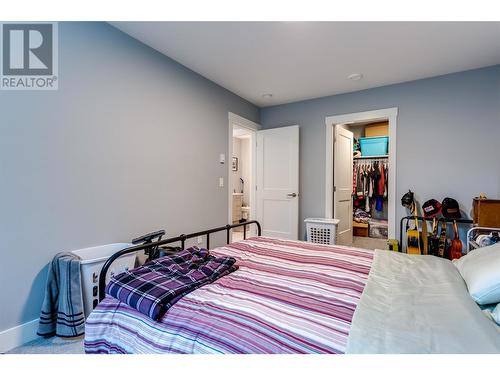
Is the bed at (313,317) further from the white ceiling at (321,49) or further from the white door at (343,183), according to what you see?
the white door at (343,183)

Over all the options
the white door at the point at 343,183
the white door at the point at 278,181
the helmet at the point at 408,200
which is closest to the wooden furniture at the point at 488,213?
the helmet at the point at 408,200

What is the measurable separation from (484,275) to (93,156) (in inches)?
102

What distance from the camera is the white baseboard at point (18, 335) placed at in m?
1.62

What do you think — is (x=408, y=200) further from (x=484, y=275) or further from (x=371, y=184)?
(x=484, y=275)

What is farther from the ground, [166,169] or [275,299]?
[166,169]

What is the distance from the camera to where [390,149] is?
3.36 m

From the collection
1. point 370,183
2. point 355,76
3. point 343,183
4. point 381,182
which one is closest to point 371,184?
point 370,183

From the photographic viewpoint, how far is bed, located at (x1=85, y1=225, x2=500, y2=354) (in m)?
0.80

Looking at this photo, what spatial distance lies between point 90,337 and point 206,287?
548mm

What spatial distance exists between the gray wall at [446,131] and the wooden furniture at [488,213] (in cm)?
59

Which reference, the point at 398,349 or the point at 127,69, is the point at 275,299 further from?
the point at 127,69

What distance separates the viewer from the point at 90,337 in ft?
3.65
